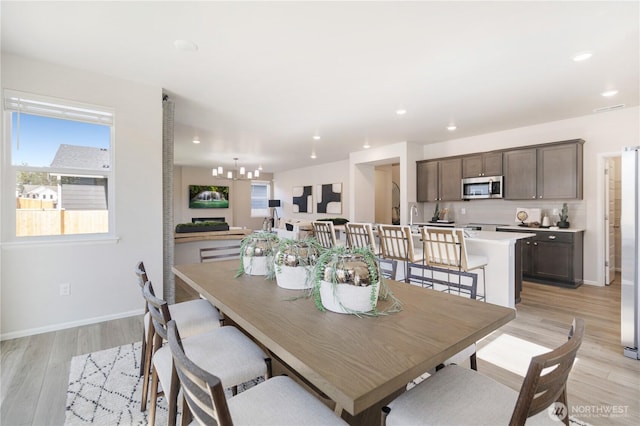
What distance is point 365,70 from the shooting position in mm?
3074

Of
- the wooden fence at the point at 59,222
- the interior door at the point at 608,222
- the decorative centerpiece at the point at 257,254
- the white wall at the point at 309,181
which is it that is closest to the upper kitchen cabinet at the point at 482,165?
the interior door at the point at 608,222

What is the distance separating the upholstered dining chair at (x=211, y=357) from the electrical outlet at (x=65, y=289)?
2.19 metres

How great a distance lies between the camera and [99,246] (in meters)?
3.15

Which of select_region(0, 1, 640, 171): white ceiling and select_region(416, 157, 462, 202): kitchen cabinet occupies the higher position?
select_region(0, 1, 640, 171): white ceiling

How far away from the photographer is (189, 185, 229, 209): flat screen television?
33.8 ft

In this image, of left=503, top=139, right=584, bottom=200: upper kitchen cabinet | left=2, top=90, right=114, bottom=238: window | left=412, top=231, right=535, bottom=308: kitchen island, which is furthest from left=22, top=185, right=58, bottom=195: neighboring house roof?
left=503, top=139, right=584, bottom=200: upper kitchen cabinet

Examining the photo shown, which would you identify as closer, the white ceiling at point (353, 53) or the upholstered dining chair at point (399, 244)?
the white ceiling at point (353, 53)

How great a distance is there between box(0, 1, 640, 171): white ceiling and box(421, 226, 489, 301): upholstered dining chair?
1666 mm

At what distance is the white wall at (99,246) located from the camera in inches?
111

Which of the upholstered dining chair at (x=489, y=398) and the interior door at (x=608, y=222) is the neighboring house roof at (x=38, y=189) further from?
the interior door at (x=608, y=222)

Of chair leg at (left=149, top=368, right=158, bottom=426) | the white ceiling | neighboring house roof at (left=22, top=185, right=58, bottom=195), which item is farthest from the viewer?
neighboring house roof at (left=22, top=185, right=58, bottom=195)

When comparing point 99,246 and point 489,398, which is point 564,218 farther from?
point 99,246

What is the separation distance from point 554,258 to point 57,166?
21.5 ft

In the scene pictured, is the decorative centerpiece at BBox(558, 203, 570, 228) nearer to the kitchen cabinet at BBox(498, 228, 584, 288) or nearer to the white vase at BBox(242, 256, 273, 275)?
the kitchen cabinet at BBox(498, 228, 584, 288)
